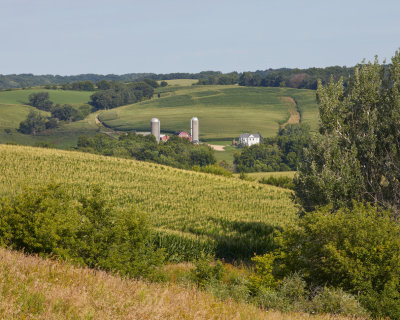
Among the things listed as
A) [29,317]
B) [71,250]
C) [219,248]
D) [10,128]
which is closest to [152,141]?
[10,128]

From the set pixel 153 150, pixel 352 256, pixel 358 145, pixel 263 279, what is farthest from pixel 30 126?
pixel 352 256

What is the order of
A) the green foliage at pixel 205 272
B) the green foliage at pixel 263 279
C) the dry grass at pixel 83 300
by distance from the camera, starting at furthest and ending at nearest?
the green foliage at pixel 205 272, the green foliage at pixel 263 279, the dry grass at pixel 83 300

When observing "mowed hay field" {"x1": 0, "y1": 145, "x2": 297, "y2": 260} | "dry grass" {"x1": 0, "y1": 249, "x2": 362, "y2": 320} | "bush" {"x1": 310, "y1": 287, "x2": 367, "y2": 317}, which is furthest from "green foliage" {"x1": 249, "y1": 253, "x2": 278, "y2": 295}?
"mowed hay field" {"x1": 0, "y1": 145, "x2": 297, "y2": 260}

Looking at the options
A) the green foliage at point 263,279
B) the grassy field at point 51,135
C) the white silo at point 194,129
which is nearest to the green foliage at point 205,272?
the green foliage at point 263,279

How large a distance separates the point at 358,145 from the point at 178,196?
2452 centimetres

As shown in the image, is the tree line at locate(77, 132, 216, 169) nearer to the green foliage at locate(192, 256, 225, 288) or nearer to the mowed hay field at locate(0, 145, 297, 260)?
the mowed hay field at locate(0, 145, 297, 260)

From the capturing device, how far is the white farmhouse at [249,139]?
183 meters

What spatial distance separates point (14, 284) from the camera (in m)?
8.61

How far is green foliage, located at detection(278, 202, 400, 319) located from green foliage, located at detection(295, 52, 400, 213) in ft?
15.6

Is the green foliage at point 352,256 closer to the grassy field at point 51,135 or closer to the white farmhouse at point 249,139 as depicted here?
the grassy field at point 51,135

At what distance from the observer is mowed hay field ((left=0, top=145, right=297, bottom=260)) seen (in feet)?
93.6

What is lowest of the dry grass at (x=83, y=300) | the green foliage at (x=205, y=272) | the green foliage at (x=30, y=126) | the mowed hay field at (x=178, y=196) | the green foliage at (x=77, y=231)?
the green foliage at (x=30, y=126)

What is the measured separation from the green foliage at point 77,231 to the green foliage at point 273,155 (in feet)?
398

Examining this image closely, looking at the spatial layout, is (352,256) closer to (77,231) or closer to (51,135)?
(77,231)
